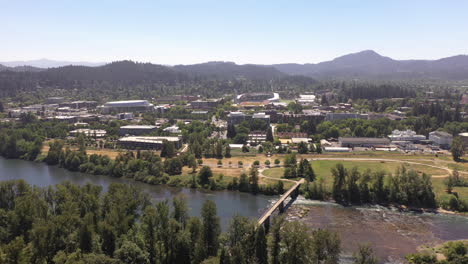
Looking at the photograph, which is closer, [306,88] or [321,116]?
[321,116]

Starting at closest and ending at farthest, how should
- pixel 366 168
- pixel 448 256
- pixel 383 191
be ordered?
pixel 448 256
pixel 383 191
pixel 366 168

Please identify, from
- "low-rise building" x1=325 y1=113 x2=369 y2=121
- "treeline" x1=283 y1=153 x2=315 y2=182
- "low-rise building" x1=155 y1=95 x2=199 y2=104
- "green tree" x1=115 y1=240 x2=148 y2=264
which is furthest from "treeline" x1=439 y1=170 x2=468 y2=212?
"low-rise building" x1=155 y1=95 x2=199 y2=104

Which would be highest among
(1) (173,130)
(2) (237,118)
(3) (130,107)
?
(3) (130,107)

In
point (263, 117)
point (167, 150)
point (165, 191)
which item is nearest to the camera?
point (165, 191)

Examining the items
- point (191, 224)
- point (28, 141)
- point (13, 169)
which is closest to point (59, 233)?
point (191, 224)

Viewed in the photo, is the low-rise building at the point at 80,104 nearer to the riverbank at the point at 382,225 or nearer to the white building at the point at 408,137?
the white building at the point at 408,137

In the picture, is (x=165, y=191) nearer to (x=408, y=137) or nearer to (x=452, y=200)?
(x=452, y=200)

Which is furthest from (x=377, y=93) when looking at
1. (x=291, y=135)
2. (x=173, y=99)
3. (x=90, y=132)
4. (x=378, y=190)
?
(x=90, y=132)

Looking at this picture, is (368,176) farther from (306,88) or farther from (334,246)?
(306,88)
